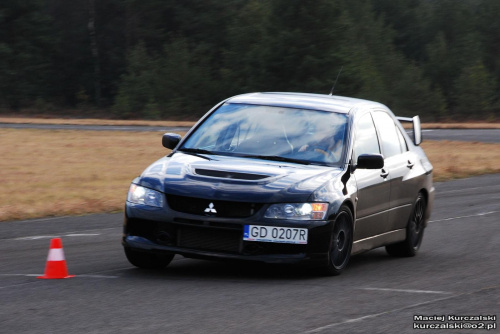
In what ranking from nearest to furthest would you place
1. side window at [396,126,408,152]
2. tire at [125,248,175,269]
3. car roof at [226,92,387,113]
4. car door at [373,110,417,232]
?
tire at [125,248,175,269] < car roof at [226,92,387,113] < car door at [373,110,417,232] < side window at [396,126,408,152]

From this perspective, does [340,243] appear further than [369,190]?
No

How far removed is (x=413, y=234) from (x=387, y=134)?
1.11m


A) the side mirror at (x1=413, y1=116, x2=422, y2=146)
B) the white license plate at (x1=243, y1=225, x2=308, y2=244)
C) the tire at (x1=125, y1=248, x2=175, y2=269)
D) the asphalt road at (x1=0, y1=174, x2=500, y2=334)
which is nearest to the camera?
the asphalt road at (x1=0, y1=174, x2=500, y2=334)

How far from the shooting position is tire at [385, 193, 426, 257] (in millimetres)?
9906

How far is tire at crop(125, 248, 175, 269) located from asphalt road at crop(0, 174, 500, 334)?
4.0 inches

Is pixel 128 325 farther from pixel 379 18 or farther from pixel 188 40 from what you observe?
pixel 379 18

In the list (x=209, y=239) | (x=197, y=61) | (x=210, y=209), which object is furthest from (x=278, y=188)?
(x=197, y=61)

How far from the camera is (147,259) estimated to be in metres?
8.07

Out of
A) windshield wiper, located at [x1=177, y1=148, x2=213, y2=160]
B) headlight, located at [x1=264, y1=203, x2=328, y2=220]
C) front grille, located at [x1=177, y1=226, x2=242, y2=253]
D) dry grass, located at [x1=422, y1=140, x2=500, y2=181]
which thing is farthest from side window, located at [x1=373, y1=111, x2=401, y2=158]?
dry grass, located at [x1=422, y1=140, x2=500, y2=181]

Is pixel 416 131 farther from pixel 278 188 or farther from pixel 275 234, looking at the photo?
pixel 275 234

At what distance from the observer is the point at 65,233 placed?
37.3 ft

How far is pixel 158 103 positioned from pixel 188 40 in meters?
7.13

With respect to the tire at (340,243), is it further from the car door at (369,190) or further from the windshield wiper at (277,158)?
the windshield wiper at (277,158)

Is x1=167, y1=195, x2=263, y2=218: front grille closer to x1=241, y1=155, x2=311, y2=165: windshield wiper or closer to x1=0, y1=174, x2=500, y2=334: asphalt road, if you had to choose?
x1=0, y1=174, x2=500, y2=334: asphalt road
